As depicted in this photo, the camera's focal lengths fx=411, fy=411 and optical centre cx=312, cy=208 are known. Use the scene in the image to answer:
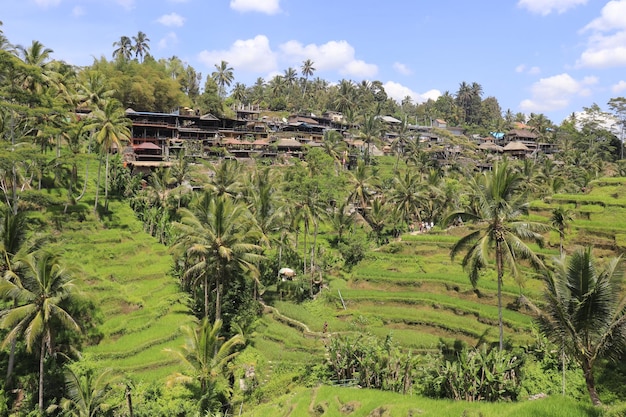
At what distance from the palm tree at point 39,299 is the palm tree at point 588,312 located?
24129mm

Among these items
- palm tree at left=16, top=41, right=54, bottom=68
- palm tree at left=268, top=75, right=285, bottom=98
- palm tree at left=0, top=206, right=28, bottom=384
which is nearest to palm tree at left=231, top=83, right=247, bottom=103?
palm tree at left=268, top=75, right=285, bottom=98

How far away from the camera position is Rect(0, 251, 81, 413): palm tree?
21.5 m

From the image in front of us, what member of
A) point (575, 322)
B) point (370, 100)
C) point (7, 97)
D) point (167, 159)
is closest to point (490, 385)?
point (575, 322)

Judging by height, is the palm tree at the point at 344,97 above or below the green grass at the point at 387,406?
above

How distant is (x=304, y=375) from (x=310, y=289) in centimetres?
1506

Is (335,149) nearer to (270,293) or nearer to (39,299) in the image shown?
(270,293)

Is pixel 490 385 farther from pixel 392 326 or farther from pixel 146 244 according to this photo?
pixel 146 244

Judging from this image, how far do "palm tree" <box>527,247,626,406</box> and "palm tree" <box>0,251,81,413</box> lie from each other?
950 inches

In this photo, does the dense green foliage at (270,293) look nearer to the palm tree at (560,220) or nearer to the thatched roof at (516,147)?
the palm tree at (560,220)

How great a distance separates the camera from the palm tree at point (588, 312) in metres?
15.0

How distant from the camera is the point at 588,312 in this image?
50.5 ft

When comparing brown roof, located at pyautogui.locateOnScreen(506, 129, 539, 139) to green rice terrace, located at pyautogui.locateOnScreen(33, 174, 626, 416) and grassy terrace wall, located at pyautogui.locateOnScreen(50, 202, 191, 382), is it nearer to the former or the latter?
green rice terrace, located at pyautogui.locateOnScreen(33, 174, 626, 416)

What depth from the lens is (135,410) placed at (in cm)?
2253

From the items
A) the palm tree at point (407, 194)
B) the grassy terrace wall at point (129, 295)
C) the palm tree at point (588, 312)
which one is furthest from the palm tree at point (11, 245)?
the palm tree at point (407, 194)
